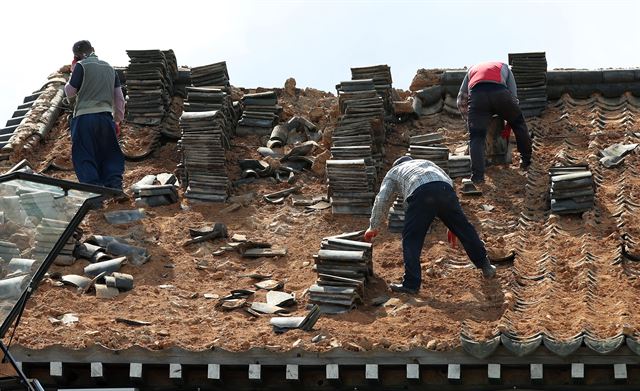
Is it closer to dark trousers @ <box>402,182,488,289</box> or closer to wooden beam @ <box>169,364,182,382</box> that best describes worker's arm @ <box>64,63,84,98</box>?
dark trousers @ <box>402,182,488,289</box>

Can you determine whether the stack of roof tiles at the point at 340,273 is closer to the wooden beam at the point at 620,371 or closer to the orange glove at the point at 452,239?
the orange glove at the point at 452,239

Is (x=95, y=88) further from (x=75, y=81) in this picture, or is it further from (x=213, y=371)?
(x=213, y=371)

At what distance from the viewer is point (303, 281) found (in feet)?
50.6

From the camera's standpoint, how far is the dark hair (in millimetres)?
17266

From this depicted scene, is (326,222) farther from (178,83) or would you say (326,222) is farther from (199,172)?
(178,83)

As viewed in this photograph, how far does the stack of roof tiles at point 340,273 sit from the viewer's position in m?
14.7

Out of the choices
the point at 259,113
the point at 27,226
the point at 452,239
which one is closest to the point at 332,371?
the point at 452,239

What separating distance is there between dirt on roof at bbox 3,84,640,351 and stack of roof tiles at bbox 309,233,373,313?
0.15 metres

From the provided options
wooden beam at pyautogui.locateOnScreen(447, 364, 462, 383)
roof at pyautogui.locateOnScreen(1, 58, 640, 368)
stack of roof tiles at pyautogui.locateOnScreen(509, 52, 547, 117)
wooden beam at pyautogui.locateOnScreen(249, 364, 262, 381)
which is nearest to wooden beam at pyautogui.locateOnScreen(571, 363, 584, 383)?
roof at pyautogui.locateOnScreen(1, 58, 640, 368)

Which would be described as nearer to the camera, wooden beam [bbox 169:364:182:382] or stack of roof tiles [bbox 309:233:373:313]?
wooden beam [bbox 169:364:182:382]

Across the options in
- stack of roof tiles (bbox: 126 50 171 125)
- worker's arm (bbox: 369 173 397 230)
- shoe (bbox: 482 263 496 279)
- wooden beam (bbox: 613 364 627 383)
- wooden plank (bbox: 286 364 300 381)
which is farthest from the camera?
stack of roof tiles (bbox: 126 50 171 125)

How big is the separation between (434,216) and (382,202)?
48 cm

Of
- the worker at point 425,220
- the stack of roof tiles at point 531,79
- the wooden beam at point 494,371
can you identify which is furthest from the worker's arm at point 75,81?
the wooden beam at point 494,371

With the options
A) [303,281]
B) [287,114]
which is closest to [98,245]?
[303,281]
